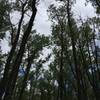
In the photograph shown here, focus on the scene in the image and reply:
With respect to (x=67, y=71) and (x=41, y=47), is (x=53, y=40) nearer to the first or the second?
(x=41, y=47)

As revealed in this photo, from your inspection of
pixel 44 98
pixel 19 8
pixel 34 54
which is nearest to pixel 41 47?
pixel 34 54

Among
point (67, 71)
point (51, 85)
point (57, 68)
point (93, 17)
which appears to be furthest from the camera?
point (51, 85)

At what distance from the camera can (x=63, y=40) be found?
32.6m

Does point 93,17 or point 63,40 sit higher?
point 93,17

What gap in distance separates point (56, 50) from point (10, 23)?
11.1 m

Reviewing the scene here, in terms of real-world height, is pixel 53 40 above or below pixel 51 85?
below

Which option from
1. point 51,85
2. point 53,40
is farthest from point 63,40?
point 51,85

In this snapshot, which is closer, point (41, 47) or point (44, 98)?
point (41, 47)

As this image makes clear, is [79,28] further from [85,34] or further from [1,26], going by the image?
[1,26]

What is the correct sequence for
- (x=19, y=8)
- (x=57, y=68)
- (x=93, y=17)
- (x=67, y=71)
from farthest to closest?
1. (x=67, y=71)
2. (x=57, y=68)
3. (x=93, y=17)
4. (x=19, y=8)

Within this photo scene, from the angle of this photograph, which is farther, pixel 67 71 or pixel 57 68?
pixel 67 71

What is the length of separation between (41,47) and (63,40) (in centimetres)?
295

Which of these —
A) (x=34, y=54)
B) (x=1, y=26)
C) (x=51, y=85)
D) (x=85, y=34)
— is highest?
(x=51, y=85)

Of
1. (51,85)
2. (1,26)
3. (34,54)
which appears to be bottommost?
(1,26)
